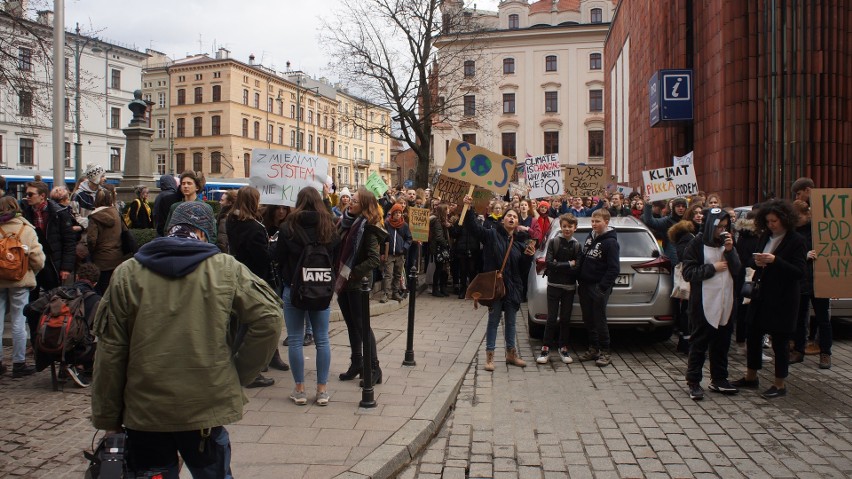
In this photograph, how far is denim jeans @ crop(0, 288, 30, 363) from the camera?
6.70 meters

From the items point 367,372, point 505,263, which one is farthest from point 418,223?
point 367,372

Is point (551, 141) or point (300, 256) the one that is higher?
point (551, 141)

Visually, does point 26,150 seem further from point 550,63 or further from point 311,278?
point 311,278

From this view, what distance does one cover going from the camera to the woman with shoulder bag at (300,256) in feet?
19.2

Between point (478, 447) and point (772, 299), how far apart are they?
10.6ft

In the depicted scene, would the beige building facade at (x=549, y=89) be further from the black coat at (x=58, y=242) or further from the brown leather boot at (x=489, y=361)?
the black coat at (x=58, y=242)

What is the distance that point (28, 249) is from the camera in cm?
668

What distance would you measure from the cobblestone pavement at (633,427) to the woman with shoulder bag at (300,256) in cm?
119

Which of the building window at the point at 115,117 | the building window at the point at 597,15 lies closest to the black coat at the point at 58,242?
the building window at the point at 115,117

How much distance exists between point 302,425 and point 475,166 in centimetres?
404

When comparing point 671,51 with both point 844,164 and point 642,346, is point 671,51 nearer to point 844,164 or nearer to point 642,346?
point 844,164

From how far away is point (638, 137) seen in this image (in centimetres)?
2998

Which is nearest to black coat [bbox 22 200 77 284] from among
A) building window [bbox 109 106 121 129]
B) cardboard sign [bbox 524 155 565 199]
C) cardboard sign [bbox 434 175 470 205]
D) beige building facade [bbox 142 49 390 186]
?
cardboard sign [bbox 434 175 470 205]

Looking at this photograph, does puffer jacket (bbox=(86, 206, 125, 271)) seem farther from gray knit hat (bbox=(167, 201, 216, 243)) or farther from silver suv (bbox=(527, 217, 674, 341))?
silver suv (bbox=(527, 217, 674, 341))
